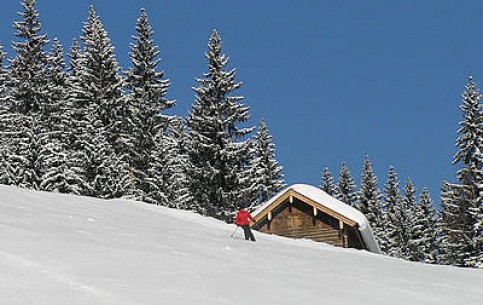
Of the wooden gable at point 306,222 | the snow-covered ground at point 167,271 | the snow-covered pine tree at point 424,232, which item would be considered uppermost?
the snow-covered pine tree at point 424,232

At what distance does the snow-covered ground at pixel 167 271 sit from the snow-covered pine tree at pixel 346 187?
48194 millimetres

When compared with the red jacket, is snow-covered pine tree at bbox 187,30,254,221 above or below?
above

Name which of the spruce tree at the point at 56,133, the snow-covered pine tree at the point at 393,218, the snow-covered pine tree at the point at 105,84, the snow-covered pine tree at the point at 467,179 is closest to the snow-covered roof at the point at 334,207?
the snow-covered pine tree at the point at 467,179

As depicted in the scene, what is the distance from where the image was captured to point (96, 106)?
1737 inches

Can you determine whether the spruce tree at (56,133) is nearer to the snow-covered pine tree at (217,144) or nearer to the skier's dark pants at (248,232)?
the snow-covered pine tree at (217,144)

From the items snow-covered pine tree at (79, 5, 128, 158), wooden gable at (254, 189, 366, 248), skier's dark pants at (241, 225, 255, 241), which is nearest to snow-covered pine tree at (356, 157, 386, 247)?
snow-covered pine tree at (79, 5, 128, 158)

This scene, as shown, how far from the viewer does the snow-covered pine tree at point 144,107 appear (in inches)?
1687

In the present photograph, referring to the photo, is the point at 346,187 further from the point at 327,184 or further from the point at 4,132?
the point at 4,132

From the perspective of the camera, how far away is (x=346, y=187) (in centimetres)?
6694

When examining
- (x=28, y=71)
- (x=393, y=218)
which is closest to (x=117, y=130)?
(x=28, y=71)

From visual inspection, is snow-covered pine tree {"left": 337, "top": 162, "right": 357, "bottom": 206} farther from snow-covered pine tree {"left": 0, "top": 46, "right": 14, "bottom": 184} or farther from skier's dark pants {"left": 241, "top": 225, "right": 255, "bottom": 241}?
skier's dark pants {"left": 241, "top": 225, "right": 255, "bottom": 241}

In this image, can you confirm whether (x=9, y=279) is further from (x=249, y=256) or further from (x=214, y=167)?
(x=214, y=167)

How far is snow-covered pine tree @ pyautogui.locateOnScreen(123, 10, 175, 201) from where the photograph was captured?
4284 centimetres

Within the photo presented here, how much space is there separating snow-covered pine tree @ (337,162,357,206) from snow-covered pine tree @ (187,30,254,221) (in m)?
27.7
